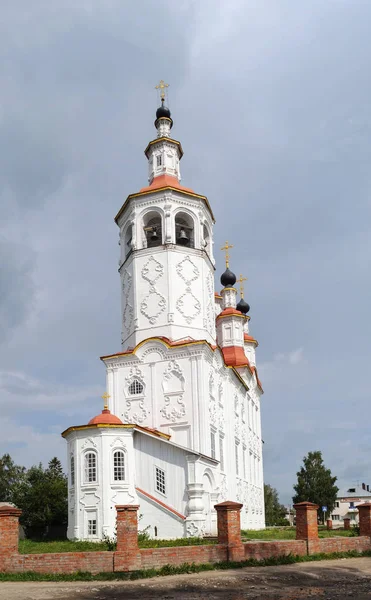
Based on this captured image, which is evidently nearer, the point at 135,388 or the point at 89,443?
the point at 89,443

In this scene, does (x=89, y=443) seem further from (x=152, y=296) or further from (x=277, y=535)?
(x=277, y=535)

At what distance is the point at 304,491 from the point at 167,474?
121ft

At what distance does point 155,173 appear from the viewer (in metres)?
33.6

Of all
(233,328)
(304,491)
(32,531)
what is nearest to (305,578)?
(32,531)

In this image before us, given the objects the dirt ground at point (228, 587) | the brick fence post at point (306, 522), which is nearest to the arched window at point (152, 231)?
the brick fence post at point (306, 522)

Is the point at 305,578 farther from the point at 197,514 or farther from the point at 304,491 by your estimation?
the point at 304,491

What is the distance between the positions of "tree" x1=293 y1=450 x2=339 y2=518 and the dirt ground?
4448 centimetres

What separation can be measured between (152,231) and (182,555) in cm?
1849

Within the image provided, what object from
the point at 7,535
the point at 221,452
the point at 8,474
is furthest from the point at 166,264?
the point at 8,474

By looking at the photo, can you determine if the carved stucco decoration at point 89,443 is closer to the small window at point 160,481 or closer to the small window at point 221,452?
the small window at point 160,481

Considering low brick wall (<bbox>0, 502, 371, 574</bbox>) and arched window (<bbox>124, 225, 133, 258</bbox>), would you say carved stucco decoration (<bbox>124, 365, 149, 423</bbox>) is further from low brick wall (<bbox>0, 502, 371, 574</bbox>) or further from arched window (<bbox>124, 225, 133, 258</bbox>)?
low brick wall (<bbox>0, 502, 371, 574</bbox>)

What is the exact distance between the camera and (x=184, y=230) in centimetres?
3175

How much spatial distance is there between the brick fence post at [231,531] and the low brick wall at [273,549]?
11.2 inches

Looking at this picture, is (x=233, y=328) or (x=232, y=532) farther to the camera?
(x=233, y=328)
